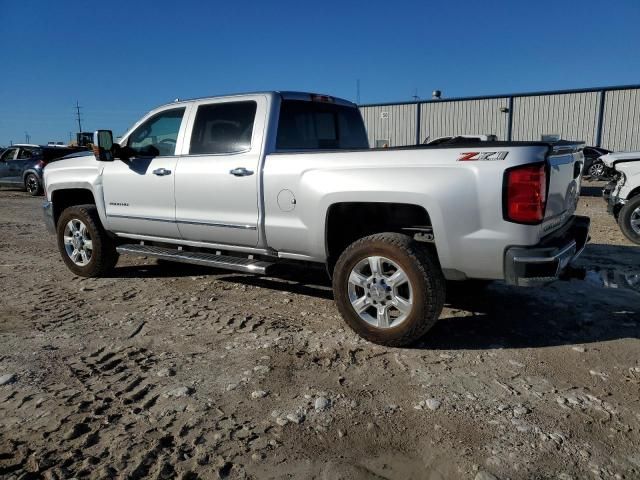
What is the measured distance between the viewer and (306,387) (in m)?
3.31

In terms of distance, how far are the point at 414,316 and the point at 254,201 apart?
173 centimetres

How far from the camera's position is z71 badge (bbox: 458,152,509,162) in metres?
3.38

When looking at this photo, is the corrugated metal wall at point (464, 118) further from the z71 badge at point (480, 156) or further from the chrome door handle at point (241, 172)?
the z71 badge at point (480, 156)

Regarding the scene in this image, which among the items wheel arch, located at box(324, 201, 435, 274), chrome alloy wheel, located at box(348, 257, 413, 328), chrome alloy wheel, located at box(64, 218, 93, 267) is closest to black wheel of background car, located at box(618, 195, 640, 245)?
wheel arch, located at box(324, 201, 435, 274)

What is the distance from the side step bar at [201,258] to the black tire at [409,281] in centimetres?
85

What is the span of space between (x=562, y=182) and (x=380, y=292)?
5.19ft

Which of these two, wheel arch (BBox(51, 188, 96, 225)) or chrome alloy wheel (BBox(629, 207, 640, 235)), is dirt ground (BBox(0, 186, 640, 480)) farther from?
chrome alloy wheel (BBox(629, 207, 640, 235))

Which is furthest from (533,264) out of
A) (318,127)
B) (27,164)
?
(27,164)

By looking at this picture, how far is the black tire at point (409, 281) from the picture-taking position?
146 inches

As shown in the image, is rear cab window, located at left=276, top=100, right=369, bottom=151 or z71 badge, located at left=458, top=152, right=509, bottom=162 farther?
rear cab window, located at left=276, top=100, right=369, bottom=151

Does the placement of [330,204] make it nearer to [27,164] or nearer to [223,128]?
[223,128]

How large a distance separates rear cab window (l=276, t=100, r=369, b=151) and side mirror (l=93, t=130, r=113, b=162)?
2.01 metres

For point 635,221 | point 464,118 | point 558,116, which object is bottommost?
point 635,221

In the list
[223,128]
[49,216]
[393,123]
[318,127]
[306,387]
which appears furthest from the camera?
[393,123]
